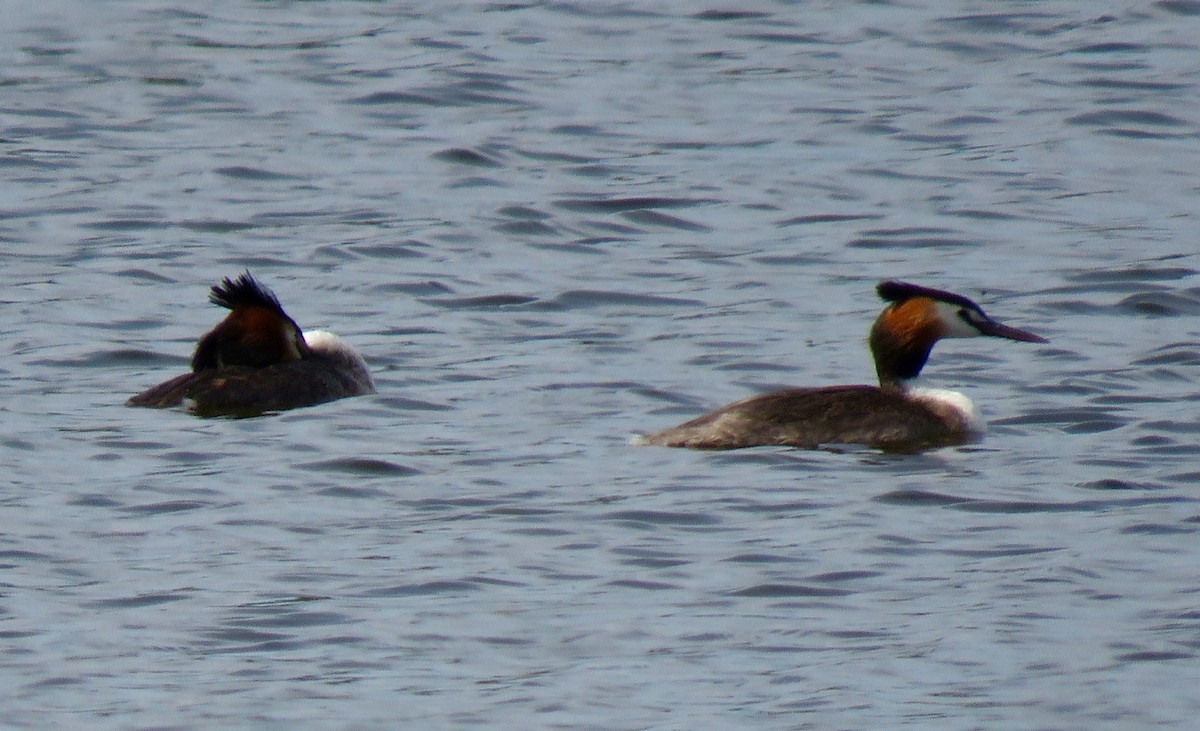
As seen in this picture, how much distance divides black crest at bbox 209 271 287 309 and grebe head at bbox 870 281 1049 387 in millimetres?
3058

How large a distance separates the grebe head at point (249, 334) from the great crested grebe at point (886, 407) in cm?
235

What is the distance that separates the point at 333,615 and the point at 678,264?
7009 millimetres

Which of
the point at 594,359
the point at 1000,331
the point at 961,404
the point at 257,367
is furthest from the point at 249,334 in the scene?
the point at 1000,331

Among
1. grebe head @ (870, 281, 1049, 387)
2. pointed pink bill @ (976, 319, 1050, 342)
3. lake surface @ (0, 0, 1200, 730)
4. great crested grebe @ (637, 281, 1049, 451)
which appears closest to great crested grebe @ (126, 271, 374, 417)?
lake surface @ (0, 0, 1200, 730)

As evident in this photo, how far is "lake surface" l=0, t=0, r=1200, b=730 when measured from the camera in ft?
28.1

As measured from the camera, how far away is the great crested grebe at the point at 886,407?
11.6 m

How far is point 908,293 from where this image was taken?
12461 millimetres

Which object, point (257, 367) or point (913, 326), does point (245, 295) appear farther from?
point (913, 326)

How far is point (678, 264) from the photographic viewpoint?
15.7m

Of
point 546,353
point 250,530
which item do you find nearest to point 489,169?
point 546,353

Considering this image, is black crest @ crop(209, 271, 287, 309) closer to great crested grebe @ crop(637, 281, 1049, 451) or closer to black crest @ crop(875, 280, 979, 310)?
great crested grebe @ crop(637, 281, 1049, 451)

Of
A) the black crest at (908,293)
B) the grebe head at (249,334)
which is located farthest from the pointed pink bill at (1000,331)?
the grebe head at (249,334)

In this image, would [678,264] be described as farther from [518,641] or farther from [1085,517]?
[518,641]

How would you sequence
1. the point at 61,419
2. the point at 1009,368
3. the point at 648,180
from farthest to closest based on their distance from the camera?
the point at 648,180
the point at 1009,368
the point at 61,419
